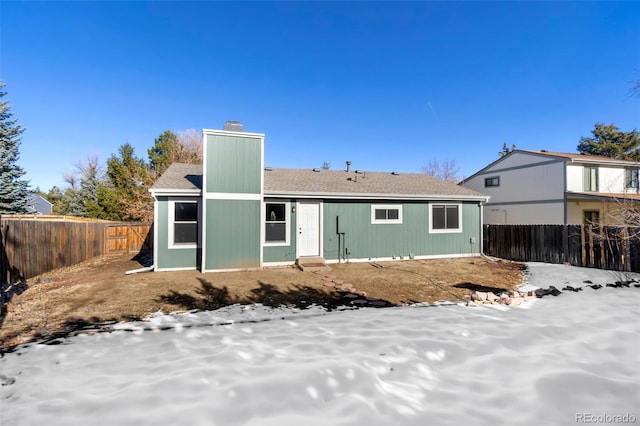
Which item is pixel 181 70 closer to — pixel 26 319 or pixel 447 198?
pixel 26 319

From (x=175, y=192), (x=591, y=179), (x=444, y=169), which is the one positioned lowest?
(x=175, y=192)

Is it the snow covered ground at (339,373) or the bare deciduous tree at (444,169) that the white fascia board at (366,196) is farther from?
the bare deciduous tree at (444,169)

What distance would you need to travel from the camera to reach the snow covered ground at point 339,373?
214cm

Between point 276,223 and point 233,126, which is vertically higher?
point 233,126

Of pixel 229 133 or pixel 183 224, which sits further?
pixel 183 224

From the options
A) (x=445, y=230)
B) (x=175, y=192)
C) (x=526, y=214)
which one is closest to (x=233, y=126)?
(x=175, y=192)

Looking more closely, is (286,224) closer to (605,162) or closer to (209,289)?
(209,289)

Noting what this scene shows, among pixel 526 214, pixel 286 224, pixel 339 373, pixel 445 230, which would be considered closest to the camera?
pixel 339 373

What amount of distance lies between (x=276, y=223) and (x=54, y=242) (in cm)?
715

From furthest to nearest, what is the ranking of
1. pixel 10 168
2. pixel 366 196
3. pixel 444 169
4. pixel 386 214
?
1. pixel 444 169
2. pixel 10 168
3. pixel 386 214
4. pixel 366 196

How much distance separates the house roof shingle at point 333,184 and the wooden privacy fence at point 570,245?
2204mm

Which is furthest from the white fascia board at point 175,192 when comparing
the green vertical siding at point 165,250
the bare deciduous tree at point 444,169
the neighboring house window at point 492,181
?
the bare deciduous tree at point 444,169

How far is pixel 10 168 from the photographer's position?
14914 mm

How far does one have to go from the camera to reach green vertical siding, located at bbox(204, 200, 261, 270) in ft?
28.2
